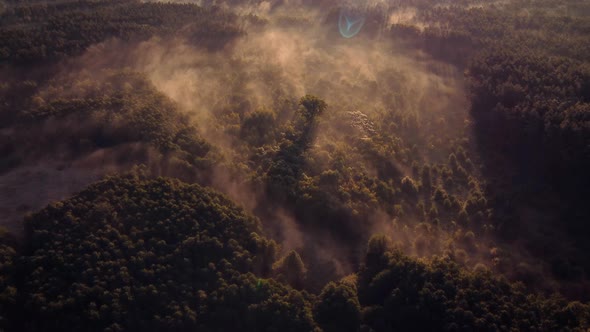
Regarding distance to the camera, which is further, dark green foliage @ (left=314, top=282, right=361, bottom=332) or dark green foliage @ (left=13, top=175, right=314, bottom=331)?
dark green foliage @ (left=314, top=282, right=361, bottom=332)

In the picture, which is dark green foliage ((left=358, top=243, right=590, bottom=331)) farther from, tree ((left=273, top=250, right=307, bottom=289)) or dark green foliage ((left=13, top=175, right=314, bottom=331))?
dark green foliage ((left=13, top=175, right=314, bottom=331))

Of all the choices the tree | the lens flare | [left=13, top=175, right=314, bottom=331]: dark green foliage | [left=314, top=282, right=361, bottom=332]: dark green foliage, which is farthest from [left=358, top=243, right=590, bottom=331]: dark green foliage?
the lens flare

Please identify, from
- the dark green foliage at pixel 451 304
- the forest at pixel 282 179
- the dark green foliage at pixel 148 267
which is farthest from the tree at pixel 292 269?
the dark green foliage at pixel 451 304

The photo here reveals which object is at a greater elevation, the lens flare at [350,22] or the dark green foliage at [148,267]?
the lens flare at [350,22]

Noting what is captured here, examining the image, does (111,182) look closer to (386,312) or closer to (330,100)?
(386,312)

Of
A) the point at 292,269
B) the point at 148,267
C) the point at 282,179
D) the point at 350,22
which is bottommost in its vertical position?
the point at 148,267

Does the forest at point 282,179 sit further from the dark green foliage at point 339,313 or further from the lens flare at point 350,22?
the lens flare at point 350,22

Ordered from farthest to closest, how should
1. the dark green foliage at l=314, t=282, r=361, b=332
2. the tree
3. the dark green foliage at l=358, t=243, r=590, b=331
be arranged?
the tree
the dark green foliage at l=314, t=282, r=361, b=332
the dark green foliage at l=358, t=243, r=590, b=331

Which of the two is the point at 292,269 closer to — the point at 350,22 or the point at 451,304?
the point at 451,304

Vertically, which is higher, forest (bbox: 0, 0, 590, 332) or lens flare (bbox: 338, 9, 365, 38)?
lens flare (bbox: 338, 9, 365, 38)

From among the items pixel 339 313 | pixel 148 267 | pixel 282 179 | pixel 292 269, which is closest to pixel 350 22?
pixel 282 179
